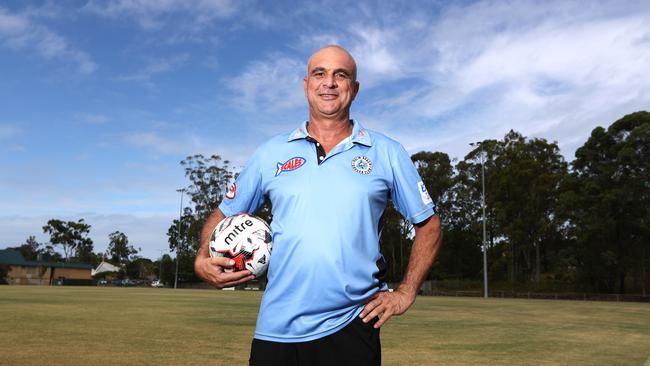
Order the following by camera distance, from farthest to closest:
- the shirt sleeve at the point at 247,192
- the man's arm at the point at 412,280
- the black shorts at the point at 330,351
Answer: the shirt sleeve at the point at 247,192 → the man's arm at the point at 412,280 → the black shorts at the point at 330,351

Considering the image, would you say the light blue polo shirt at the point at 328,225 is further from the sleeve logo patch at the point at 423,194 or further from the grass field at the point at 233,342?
the grass field at the point at 233,342

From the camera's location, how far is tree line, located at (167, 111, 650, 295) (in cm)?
4794

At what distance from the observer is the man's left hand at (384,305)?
9.34ft

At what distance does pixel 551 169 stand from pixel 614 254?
1999 centimetres

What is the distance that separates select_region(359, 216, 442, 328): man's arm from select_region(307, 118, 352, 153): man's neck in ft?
2.20

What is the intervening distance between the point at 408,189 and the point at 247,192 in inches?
36.6

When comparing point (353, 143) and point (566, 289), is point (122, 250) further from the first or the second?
point (353, 143)

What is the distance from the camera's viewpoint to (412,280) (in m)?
3.09

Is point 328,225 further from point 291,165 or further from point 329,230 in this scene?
point 291,165

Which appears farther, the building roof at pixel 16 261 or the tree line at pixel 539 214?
the building roof at pixel 16 261

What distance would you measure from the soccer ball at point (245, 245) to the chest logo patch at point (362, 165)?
0.61 m

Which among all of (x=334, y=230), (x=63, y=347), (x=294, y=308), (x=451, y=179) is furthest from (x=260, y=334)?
(x=451, y=179)

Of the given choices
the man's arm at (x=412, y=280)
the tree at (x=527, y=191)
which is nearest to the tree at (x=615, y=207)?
the tree at (x=527, y=191)

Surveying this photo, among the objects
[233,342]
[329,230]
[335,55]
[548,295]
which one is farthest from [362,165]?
[548,295]
